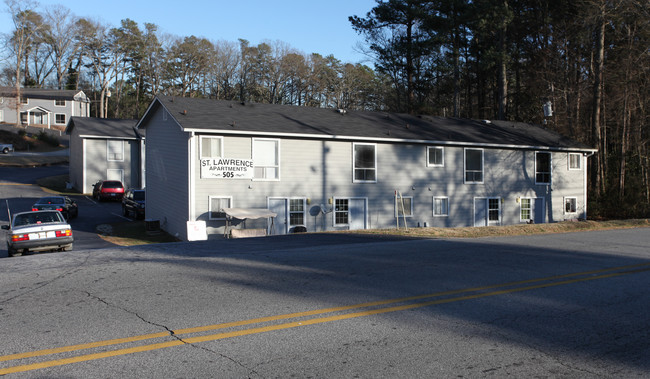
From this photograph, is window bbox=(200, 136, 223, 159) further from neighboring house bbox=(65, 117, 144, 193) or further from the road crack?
neighboring house bbox=(65, 117, 144, 193)

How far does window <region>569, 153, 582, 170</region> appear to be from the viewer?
32.0 metres

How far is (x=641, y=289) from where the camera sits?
873cm

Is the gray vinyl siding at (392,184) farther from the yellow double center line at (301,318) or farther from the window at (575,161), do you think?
the yellow double center line at (301,318)

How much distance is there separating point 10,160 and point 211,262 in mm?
55028

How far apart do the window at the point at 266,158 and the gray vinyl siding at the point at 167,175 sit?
309 centimetres

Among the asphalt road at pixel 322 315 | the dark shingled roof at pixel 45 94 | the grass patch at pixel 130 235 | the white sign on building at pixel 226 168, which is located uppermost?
the dark shingled roof at pixel 45 94

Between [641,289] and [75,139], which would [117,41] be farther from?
[641,289]

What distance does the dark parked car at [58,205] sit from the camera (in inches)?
1067

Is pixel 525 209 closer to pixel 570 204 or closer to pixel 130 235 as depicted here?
pixel 570 204

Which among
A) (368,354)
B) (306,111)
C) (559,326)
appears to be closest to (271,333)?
(368,354)

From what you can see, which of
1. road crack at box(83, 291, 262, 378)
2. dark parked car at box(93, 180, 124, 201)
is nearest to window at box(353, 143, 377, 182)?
road crack at box(83, 291, 262, 378)

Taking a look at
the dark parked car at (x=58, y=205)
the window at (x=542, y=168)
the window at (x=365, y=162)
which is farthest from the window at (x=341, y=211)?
the dark parked car at (x=58, y=205)

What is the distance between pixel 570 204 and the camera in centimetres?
3225

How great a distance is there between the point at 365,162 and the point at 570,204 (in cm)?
1498
